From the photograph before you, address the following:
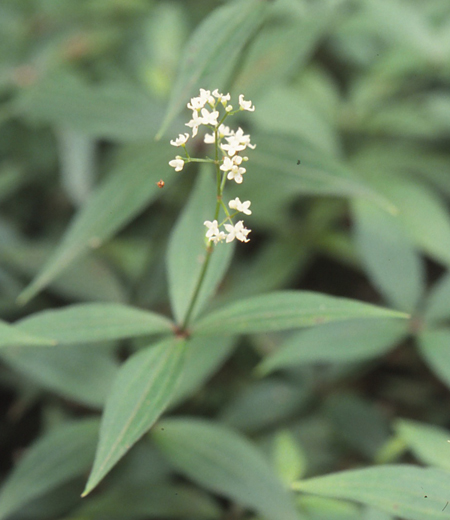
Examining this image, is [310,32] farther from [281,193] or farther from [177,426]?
[177,426]

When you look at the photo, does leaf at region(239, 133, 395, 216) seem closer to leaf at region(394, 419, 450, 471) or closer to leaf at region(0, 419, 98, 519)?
leaf at region(394, 419, 450, 471)

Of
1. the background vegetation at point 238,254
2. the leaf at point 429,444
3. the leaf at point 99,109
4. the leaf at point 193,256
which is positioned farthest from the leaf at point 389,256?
the leaf at point 99,109

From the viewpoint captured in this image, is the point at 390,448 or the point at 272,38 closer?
the point at 390,448

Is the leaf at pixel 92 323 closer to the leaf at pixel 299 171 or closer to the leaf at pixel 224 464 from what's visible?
the leaf at pixel 224 464

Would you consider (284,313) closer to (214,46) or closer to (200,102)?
(200,102)

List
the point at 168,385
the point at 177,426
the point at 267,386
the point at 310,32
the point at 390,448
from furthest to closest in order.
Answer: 1. the point at 310,32
2. the point at 267,386
3. the point at 390,448
4. the point at 177,426
5. the point at 168,385

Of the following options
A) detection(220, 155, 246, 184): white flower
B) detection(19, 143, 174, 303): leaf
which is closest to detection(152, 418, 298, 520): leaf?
detection(19, 143, 174, 303): leaf

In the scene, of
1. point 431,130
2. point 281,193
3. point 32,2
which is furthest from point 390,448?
point 32,2
